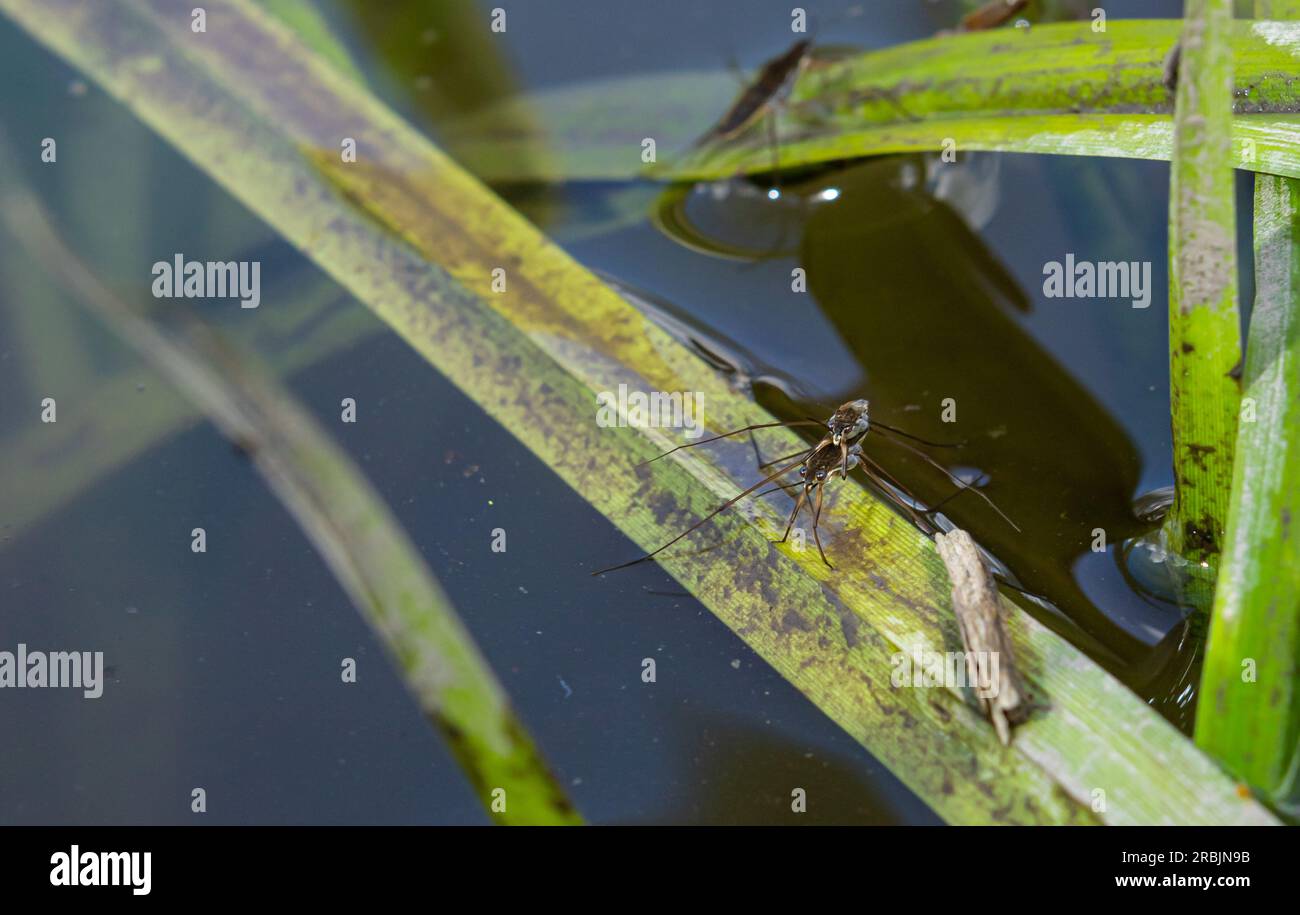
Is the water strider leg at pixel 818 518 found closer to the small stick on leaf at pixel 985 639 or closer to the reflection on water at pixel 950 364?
the small stick on leaf at pixel 985 639

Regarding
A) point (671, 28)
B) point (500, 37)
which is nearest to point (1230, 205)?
point (671, 28)

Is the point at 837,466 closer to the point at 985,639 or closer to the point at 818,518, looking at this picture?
the point at 818,518

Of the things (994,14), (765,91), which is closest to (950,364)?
(765,91)

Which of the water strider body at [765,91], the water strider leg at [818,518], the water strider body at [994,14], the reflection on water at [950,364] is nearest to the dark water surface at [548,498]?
the reflection on water at [950,364]

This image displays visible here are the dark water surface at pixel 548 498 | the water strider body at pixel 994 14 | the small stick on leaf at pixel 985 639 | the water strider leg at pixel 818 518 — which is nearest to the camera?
the small stick on leaf at pixel 985 639

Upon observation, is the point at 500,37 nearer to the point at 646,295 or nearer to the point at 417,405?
the point at 646,295

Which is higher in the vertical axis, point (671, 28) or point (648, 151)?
point (671, 28)
